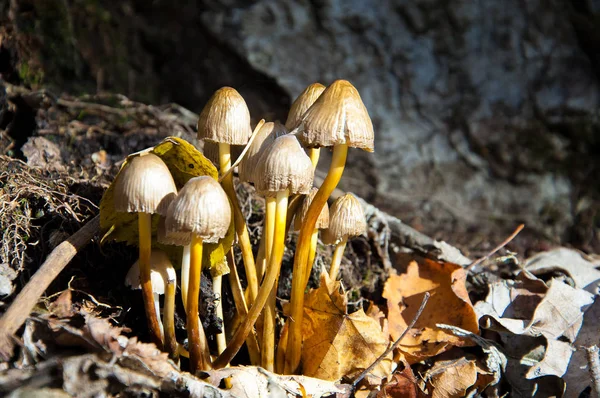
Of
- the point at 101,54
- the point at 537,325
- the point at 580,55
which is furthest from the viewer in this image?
the point at 580,55

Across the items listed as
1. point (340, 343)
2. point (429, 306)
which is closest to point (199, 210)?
point (340, 343)

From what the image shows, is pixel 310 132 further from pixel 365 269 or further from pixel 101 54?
pixel 101 54

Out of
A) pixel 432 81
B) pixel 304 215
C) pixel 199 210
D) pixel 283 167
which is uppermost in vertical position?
pixel 432 81

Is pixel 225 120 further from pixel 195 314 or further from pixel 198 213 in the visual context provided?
pixel 195 314

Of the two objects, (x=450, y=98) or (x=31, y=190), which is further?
(x=450, y=98)

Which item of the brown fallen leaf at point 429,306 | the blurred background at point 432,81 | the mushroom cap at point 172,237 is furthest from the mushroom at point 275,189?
the blurred background at point 432,81

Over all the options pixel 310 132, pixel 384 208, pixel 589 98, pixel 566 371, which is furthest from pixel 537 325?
pixel 589 98

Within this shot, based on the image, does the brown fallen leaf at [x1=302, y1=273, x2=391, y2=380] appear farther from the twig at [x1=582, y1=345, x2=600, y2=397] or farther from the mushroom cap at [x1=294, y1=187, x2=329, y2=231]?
the twig at [x1=582, y1=345, x2=600, y2=397]
